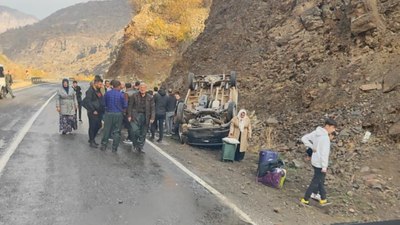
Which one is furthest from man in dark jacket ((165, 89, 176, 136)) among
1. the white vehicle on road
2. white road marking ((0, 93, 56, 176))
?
the white vehicle on road

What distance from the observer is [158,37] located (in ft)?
177

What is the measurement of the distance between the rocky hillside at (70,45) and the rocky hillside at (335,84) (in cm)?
9716

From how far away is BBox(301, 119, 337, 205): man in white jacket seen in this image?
7969mm

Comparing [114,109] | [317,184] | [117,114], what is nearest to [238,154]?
[117,114]

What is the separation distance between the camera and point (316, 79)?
1520 centimetres

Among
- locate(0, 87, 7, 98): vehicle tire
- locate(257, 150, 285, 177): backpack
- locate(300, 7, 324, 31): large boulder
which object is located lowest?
locate(0, 87, 7, 98): vehicle tire

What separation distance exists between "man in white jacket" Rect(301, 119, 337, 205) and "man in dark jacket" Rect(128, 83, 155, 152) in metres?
4.79

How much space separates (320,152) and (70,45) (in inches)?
6328

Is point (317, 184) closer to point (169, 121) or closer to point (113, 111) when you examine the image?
point (113, 111)

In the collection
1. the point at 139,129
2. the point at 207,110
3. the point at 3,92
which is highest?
the point at 207,110

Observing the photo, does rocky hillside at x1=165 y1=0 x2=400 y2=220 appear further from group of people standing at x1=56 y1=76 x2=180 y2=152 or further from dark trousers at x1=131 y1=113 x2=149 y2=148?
group of people standing at x1=56 y1=76 x2=180 y2=152

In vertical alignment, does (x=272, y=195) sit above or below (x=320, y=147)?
below

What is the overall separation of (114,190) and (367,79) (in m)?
9.33

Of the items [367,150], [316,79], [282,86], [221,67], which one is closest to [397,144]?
[367,150]
